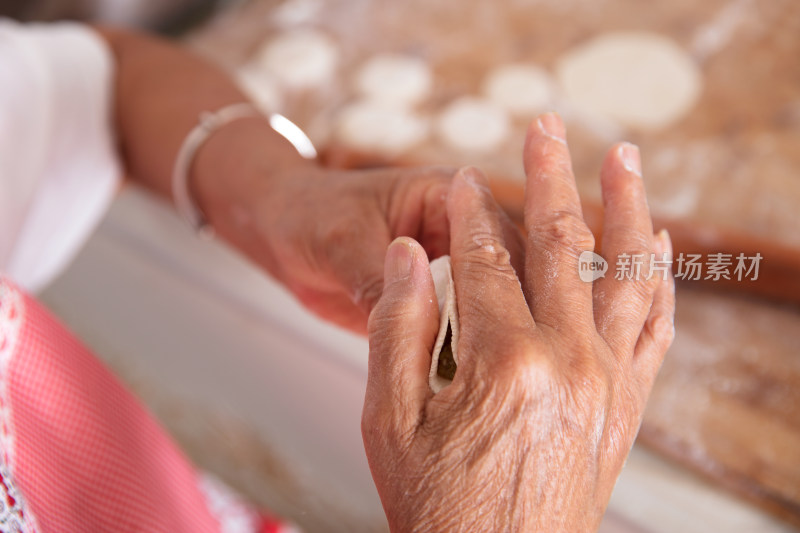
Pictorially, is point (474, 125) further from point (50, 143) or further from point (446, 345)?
point (446, 345)

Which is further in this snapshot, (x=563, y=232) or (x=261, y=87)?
(x=261, y=87)

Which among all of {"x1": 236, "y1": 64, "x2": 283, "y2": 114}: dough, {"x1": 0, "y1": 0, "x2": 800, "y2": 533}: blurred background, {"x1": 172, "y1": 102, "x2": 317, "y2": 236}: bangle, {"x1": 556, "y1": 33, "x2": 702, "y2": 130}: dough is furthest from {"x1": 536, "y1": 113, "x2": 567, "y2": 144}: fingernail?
{"x1": 236, "y1": 64, "x2": 283, "y2": 114}: dough

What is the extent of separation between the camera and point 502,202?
704 mm

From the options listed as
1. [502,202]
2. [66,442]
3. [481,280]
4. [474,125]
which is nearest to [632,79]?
[474,125]

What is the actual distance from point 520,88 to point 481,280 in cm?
90

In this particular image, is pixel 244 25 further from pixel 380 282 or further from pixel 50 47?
pixel 380 282

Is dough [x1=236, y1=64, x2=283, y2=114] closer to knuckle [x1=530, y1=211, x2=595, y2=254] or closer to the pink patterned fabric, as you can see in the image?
the pink patterned fabric

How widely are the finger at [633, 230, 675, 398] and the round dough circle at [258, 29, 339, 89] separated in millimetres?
974

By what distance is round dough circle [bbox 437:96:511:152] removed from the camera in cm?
112

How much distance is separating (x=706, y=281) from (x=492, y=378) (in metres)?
0.65

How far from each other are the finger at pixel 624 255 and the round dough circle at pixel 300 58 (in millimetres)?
912

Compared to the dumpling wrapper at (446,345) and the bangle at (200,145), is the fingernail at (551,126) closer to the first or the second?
the dumpling wrapper at (446,345)

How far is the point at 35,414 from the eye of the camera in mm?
460

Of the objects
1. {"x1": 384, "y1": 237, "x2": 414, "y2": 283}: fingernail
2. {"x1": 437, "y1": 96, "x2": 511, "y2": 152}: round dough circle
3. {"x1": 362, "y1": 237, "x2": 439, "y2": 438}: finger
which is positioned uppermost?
{"x1": 437, "y1": 96, "x2": 511, "y2": 152}: round dough circle
